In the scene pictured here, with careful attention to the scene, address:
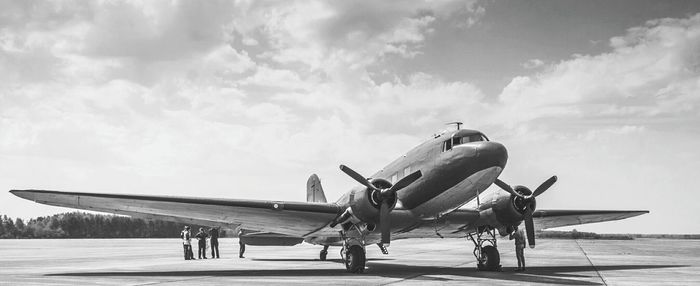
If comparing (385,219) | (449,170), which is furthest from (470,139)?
(385,219)

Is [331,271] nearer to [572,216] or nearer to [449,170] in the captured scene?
[449,170]

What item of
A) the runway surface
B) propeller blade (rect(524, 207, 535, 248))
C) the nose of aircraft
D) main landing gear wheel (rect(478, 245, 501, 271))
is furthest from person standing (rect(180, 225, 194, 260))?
the nose of aircraft

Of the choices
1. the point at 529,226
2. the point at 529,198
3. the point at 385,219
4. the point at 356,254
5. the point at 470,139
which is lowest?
the point at 356,254

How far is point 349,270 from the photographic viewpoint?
62.5 ft

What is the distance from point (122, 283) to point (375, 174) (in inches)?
486

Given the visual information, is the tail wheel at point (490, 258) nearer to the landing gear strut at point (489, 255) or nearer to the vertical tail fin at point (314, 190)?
the landing gear strut at point (489, 255)

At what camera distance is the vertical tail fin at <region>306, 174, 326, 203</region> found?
1153 inches

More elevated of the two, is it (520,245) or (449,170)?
(449,170)

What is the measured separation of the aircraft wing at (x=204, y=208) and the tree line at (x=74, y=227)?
10263cm

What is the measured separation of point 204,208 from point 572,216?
16.4 m

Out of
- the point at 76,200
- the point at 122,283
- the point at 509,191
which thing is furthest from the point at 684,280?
the point at 76,200

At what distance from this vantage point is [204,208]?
755 inches

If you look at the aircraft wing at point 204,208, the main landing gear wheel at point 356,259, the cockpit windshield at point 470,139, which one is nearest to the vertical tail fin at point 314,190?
the aircraft wing at point 204,208

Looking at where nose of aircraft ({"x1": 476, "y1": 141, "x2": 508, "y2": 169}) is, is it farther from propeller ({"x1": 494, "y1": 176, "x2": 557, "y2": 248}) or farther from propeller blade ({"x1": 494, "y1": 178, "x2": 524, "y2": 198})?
propeller blade ({"x1": 494, "y1": 178, "x2": 524, "y2": 198})
